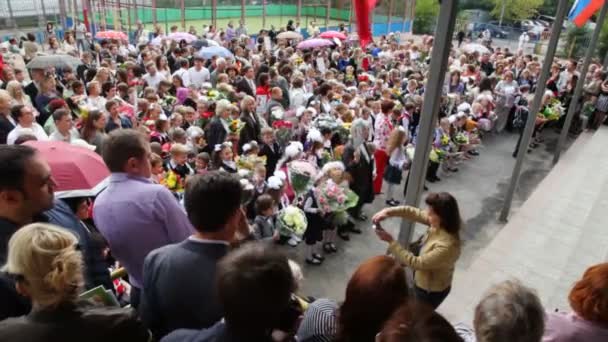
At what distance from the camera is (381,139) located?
26.6 feet

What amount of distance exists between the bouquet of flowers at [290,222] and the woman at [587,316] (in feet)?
10.1

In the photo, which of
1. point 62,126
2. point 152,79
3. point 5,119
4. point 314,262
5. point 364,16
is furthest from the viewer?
point 152,79

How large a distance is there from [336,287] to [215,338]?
162 inches

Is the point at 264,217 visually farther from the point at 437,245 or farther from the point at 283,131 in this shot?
the point at 283,131

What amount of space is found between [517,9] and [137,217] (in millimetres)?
37839

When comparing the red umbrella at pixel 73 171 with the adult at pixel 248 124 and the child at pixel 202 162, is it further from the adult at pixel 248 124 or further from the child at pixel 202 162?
the adult at pixel 248 124

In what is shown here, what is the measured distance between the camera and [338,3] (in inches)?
1284

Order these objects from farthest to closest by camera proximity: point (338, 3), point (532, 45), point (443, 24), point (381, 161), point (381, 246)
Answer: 1. point (338, 3)
2. point (532, 45)
3. point (381, 161)
4. point (381, 246)
5. point (443, 24)

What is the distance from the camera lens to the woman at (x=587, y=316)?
2561 mm

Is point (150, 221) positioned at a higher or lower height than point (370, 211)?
higher

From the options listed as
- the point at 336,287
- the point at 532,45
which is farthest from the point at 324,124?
the point at 532,45

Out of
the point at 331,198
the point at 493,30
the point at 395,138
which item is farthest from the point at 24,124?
the point at 493,30

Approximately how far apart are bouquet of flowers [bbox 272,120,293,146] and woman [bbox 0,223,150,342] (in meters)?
5.62

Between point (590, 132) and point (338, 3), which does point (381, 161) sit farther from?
point (338, 3)
